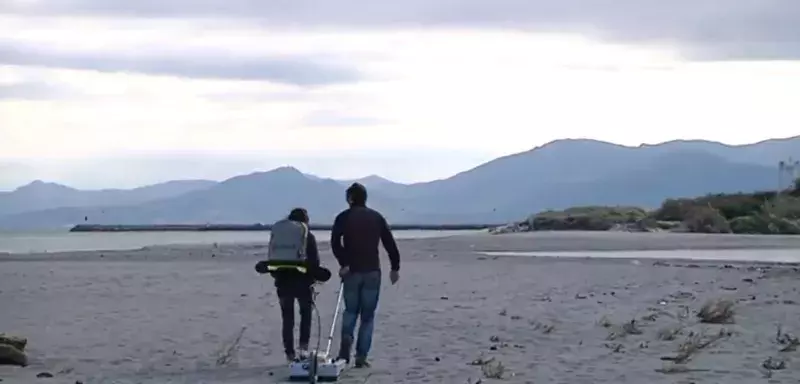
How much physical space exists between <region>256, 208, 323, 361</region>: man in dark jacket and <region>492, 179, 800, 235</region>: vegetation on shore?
47.4m

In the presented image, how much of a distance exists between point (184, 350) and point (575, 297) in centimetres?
776

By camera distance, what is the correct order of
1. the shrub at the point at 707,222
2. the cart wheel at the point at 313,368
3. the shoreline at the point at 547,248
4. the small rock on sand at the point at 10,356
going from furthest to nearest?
the shrub at the point at 707,222
the shoreline at the point at 547,248
the small rock on sand at the point at 10,356
the cart wheel at the point at 313,368

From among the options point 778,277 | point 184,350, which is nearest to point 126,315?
point 184,350

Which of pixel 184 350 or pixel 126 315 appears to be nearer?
pixel 184 350

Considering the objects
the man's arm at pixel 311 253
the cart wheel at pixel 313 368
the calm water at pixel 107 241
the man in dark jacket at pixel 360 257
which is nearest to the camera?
the cart wheel at pixel 313 368

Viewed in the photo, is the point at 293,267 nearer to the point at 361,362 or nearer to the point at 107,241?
the point at 361,362

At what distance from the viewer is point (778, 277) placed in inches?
962

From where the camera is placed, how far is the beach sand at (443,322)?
12.2m

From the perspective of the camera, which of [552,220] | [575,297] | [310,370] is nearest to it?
[310,370]

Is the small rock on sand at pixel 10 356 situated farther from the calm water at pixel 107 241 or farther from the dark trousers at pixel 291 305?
the calm water at pixel 107 241

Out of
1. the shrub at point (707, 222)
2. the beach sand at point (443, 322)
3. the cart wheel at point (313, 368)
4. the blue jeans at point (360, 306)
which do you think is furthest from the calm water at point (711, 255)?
the cart wheel at point (313, 368)

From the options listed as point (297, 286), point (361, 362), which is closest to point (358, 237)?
point (297, 286)

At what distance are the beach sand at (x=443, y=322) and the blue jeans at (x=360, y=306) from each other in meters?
0.36

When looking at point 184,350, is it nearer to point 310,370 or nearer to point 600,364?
point 310,370
